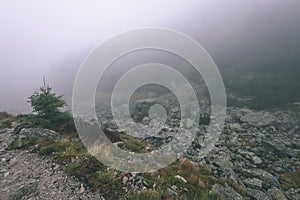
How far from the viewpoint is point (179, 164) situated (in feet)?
34.5

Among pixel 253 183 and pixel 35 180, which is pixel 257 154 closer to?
pixel 253 183

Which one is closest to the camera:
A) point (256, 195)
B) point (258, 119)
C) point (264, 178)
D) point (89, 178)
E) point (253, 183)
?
point (89, 178)

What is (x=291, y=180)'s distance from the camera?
1458cm

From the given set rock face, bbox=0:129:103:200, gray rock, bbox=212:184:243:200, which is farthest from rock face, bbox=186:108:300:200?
rock face, bbox=0:129:103:200

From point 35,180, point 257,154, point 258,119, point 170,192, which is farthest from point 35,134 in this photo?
point 258,119

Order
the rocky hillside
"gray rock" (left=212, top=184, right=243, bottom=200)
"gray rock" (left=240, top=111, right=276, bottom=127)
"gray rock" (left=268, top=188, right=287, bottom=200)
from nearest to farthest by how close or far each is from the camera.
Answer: the rocky hillside → "gray rock" (left=212, top=184, right=243, bottom=200) → "gray rock" (left=268, top=188, right=287, bottom=200) → "gray rock" (left=240, top=111, right=276, bottom=127)

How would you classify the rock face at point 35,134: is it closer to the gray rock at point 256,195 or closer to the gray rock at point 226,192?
the gray rock at point 226,192

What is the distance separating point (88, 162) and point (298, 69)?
66657 millimetres

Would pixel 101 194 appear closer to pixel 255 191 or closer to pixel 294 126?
pixel 255 191

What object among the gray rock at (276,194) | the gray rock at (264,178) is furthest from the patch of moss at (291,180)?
the gray rock at (276,194)

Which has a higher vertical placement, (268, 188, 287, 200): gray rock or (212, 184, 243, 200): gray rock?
(212, 184, 243, 200): gray rock

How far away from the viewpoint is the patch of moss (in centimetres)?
1337

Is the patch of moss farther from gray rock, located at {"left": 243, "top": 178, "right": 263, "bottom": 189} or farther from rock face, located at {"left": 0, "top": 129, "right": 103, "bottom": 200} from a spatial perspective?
rock face, located at {"left": 0, "top": 129, "right": 103, "bottom": 200}

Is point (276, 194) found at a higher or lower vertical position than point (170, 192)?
lower
